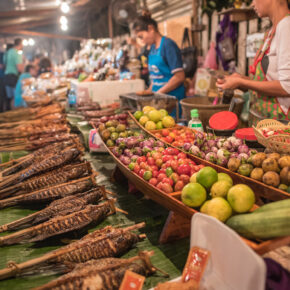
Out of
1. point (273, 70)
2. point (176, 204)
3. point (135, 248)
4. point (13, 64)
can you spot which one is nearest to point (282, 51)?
point (273, 70)

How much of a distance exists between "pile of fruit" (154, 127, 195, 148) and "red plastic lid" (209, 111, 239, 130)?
240mm

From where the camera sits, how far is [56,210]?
82.4 inches

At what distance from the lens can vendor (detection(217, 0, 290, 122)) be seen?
272 centimetres

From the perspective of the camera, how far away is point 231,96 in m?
3.23

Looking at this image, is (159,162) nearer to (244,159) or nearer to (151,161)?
(151,161)

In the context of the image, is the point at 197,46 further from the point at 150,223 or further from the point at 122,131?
the point at 150,223

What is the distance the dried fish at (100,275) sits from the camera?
132 centimetres

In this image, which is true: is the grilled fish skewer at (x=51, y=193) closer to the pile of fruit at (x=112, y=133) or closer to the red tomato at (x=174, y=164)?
the pile of fruit at (x=112, y=133)

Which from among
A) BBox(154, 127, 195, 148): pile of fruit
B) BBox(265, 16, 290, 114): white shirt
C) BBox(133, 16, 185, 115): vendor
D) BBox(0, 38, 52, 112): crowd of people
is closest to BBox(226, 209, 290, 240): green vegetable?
BBox(154, 127, 195, 148): pile of fruit

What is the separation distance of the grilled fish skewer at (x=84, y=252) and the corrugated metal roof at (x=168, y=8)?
6802mm

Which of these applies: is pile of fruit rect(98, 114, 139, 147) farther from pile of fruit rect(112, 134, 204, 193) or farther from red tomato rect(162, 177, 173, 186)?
red tomato rect(162, 177, 173, 186)

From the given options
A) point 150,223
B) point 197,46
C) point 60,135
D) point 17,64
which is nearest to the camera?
point 150,223

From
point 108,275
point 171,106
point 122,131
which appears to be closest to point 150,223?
point 108,275

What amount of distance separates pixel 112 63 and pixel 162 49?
6.32 ft
